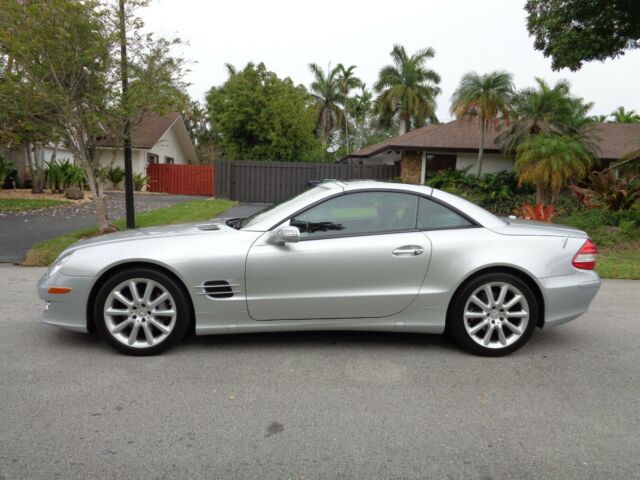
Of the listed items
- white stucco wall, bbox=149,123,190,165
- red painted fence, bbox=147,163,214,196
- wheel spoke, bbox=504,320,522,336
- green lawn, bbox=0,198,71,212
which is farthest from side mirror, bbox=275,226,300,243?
white stucco wall, bbox=149,123,190,165

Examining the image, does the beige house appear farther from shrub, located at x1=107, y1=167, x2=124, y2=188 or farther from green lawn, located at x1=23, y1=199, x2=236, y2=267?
shrub, located at x1=107, y1=167, x2=124, y2=188

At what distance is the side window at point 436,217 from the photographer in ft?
15.1

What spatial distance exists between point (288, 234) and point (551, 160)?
13146mm

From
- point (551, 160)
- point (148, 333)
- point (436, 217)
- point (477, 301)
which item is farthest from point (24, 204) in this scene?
point (477, 301)

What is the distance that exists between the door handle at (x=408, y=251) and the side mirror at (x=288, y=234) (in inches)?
32.4

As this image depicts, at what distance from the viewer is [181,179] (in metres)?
30.4

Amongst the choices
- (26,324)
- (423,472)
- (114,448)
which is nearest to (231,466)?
(114,448)

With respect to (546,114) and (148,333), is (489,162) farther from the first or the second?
(148,333)

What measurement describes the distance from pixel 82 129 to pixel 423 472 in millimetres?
9702

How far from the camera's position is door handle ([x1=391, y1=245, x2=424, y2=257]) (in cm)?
440

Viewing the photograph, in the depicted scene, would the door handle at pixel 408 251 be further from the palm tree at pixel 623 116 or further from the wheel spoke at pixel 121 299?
the palm tree at pixel 623 116

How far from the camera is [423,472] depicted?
9.06 feet

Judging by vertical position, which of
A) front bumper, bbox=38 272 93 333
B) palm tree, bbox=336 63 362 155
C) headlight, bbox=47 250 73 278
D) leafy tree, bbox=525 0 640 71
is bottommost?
front bumper, bbox=38 272 93 333

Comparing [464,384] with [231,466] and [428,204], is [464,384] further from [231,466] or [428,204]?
[231,466]
